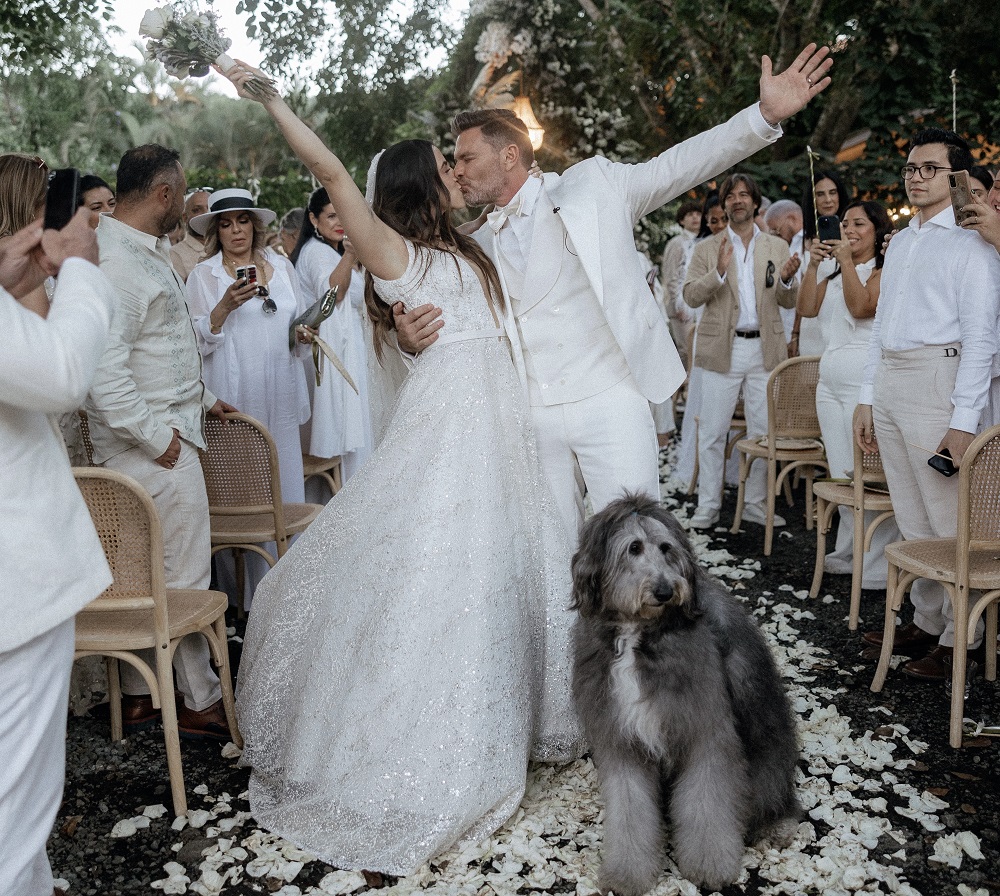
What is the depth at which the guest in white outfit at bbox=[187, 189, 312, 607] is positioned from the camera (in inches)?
210

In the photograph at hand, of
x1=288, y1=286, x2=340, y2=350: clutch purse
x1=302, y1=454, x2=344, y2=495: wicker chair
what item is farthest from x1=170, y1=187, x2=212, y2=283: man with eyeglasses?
x1=288, y1=286, x2=340, y2=350: clutch purse

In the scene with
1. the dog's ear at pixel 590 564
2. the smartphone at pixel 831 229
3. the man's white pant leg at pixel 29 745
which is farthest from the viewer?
the smartphone at pixel 831 229

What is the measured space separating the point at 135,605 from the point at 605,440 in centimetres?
164

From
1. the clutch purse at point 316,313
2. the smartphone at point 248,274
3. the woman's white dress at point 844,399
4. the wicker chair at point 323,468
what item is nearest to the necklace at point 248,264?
the clutch purse at point 316,313

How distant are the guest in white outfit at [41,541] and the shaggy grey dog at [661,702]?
1.33 metres

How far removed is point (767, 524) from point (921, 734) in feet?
8.79

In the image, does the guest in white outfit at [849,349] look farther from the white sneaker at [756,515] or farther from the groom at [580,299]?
the groom at [580,299]

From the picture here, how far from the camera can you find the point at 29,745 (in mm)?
2080

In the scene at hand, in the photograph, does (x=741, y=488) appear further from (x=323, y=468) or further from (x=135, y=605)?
(x=135, y=605)

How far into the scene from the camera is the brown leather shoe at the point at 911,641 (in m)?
4.57

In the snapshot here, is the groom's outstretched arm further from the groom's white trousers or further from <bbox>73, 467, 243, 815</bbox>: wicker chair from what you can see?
<bbox>73, 467, 243, 815</bbox>: wicker chair

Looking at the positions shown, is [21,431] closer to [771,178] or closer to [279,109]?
[279,109]

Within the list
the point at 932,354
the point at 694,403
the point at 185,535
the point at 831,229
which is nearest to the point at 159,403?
the point at 185,535

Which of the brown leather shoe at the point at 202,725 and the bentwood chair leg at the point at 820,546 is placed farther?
the bentwood chair leg at the point at 820,546
